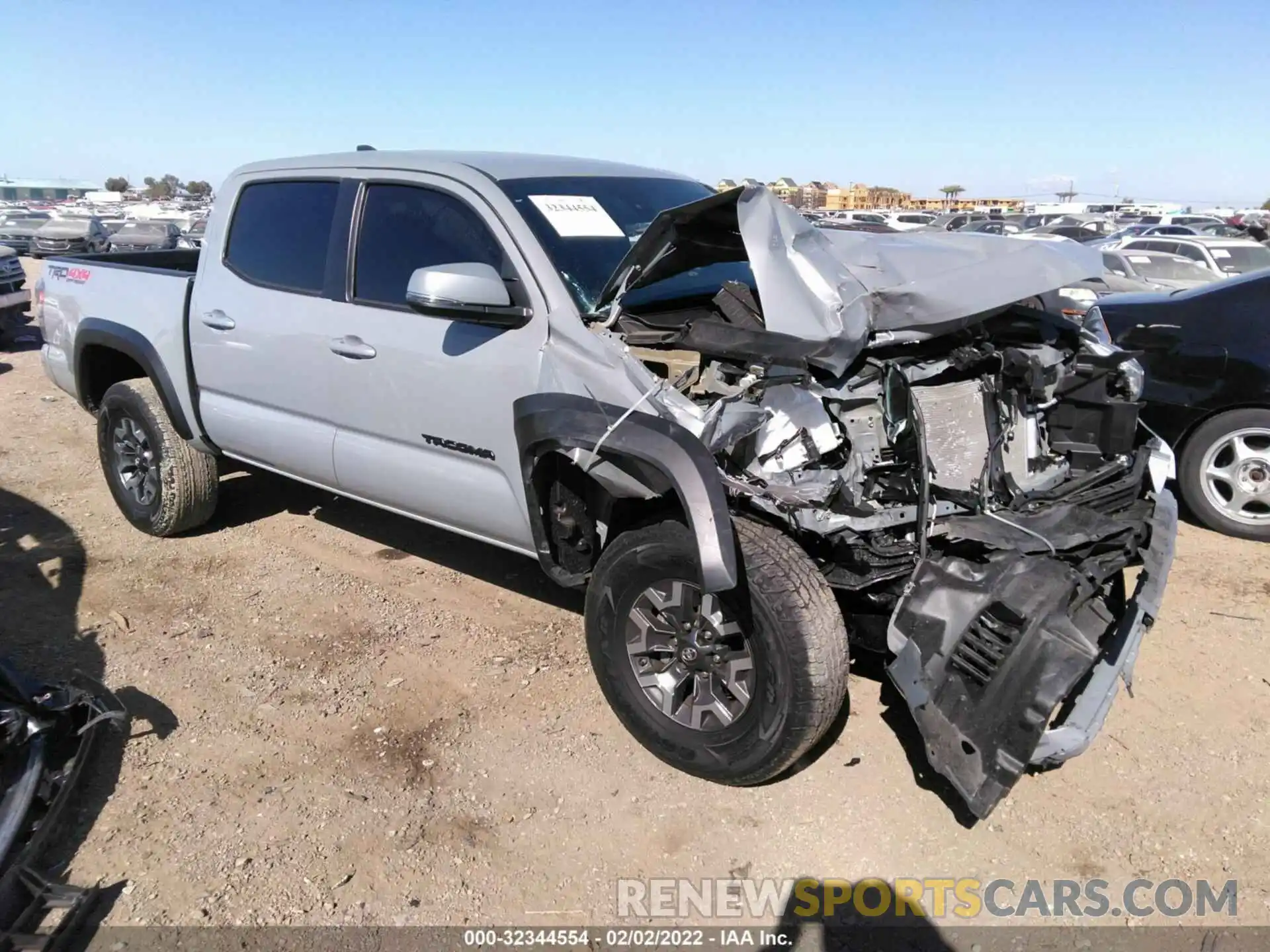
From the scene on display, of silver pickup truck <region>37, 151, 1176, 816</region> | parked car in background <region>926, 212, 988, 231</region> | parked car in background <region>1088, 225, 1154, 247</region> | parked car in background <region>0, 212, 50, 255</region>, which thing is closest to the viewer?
silver pickup truck <region>37, 151, 1176, 816</region>

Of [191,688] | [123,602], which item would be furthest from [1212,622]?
[123,602]

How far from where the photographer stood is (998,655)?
2555 mm

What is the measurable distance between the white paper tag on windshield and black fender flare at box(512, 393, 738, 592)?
29.1 inches

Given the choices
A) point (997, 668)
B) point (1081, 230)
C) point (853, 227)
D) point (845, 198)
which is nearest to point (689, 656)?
point (997, 668)

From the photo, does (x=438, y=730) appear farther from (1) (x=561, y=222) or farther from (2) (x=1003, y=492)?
(2) (x=1003, y=492)

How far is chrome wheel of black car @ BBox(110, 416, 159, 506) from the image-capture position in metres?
4.96

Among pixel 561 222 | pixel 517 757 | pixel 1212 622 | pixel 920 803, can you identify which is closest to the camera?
pixel 920 803

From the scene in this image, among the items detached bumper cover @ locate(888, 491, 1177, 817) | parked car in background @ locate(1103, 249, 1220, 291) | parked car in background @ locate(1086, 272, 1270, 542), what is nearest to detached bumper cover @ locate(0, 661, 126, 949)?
detached bumper cover @ locate(888, 491, 1177, 817)

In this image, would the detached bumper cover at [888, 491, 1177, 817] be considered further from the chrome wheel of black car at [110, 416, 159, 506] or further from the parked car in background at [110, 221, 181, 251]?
the parked car in background at [110, 221, 181, 251]

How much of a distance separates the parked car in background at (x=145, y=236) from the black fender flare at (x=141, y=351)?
2183 centimetres

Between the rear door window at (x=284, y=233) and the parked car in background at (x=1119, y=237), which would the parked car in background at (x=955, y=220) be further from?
the rear door window at (x=284, y=233)

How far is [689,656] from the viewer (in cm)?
295

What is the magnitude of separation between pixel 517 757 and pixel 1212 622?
123 inches

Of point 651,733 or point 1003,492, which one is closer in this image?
point 651,733
